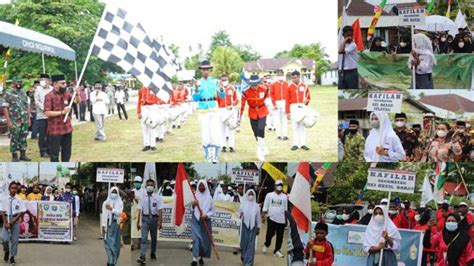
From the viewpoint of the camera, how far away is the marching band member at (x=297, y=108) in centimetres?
855

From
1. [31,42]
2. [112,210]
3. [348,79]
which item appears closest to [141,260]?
[112,210]

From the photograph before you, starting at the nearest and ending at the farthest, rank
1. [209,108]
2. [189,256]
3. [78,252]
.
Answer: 1. [189,256]
2. [209,108]
3. [78,252]

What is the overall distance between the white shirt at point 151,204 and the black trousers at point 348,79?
7.64 ft

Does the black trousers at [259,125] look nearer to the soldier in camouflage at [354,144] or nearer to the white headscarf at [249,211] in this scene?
the white headscarf at [249,211]

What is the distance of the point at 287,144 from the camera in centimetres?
864

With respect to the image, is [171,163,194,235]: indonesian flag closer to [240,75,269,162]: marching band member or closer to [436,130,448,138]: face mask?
[240,75,269,162]: marching band member

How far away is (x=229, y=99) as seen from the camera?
28.3 feet

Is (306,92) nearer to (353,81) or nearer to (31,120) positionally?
(353,81)

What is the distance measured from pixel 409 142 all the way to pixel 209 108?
2.19 meters

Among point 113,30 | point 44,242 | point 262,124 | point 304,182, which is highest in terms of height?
point 113,30

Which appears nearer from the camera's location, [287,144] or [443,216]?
[443,216]

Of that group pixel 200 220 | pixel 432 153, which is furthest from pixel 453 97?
pixel 200 220

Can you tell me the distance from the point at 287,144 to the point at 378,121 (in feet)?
3.35

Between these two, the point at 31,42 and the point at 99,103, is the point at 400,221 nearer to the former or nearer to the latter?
the point at 99,103
